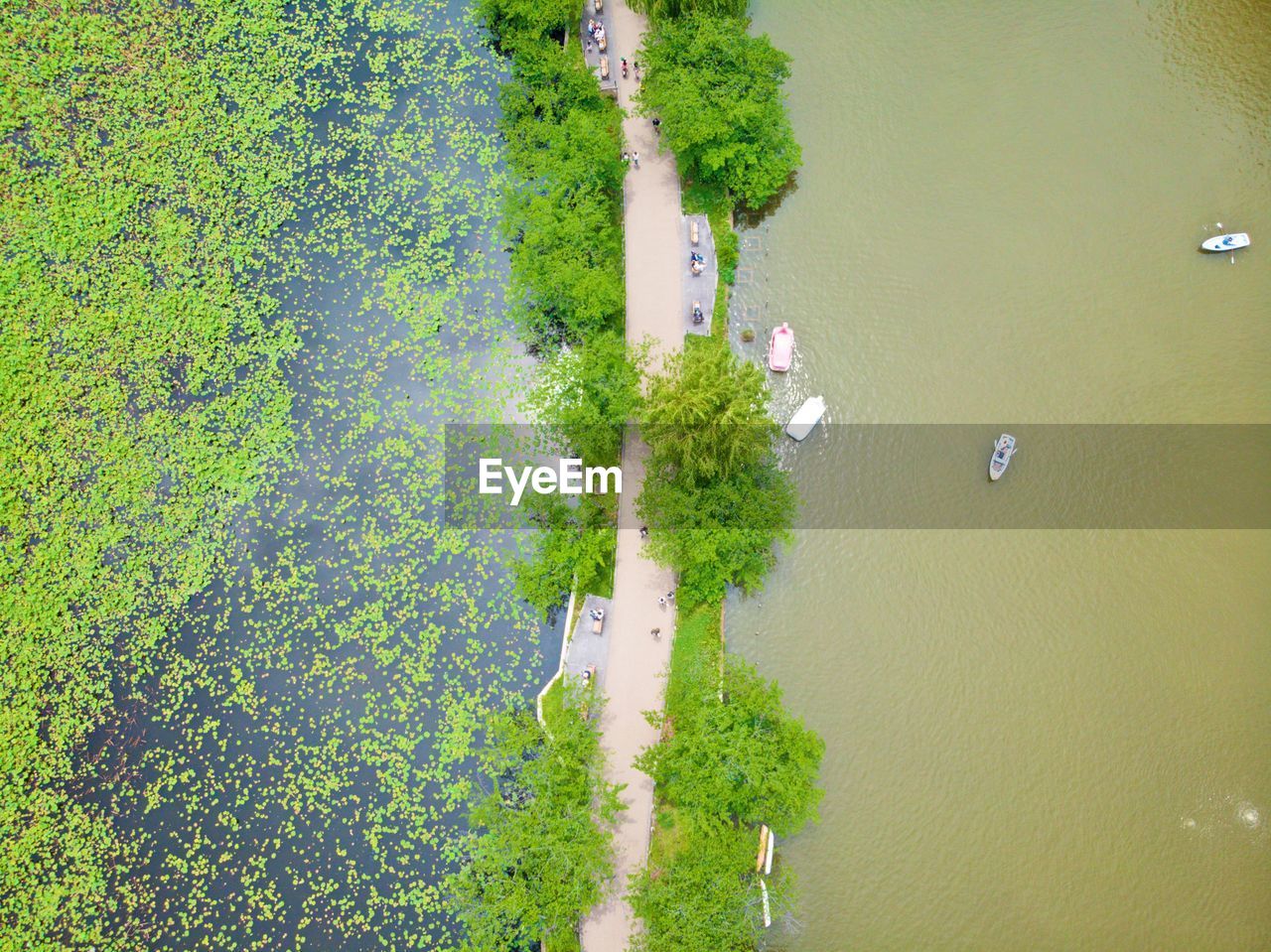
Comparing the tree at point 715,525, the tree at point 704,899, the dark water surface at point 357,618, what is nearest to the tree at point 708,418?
the tree at point 715,525

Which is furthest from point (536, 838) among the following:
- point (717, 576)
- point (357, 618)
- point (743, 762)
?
point (357, 618)

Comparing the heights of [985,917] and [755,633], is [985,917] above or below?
below

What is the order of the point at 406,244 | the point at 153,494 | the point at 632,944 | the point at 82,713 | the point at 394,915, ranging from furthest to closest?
the point at 406,244 < the point at 153,494 < the point at 82,713 < the point at 394,915 < the point at 632,944

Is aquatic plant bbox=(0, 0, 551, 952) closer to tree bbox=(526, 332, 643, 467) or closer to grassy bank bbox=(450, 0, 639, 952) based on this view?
grassy bank bbox=(450, 0, 639, 952)

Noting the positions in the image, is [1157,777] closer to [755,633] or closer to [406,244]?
[755,633]

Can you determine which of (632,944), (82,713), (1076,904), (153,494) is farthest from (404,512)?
(1076,904)

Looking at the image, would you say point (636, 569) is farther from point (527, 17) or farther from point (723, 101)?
point (527, 17)

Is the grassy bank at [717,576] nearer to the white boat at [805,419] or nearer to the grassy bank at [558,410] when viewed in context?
the white boat at [805,419]
